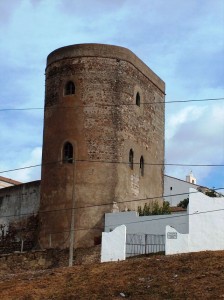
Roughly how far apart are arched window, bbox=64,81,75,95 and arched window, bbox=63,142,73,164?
9.22 feet

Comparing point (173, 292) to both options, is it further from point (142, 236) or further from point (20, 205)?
point (20, 205)

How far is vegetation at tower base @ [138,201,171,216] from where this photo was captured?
1560 inches

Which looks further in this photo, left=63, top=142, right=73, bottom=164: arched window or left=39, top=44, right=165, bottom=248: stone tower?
left=63, top=142, right=73, bottom=164: arched window

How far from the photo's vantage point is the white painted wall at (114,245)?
3114 cm

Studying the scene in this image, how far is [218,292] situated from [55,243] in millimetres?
17992

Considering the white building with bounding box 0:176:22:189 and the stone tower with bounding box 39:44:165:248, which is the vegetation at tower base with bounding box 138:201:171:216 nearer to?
the stone tower with bounding box 39:44:165:248

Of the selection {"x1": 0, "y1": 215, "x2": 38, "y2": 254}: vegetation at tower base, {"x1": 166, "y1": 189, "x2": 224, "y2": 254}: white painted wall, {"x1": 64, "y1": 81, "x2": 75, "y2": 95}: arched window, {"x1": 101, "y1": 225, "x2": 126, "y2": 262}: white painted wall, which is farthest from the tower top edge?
{"x1": 101, "y1": 225, "x2": 126, "y2": 262}: white painted wall

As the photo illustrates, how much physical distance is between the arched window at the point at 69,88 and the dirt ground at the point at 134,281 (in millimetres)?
14355

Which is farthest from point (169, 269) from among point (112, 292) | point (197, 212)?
point (197, 212)

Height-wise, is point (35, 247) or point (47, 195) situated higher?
point (47, 195)

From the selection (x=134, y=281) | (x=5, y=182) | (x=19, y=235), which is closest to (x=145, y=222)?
(x=19, y=235)

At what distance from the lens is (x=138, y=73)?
4259 centimetres

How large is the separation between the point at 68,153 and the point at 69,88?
3615mm

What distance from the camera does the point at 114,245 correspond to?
31453mm
